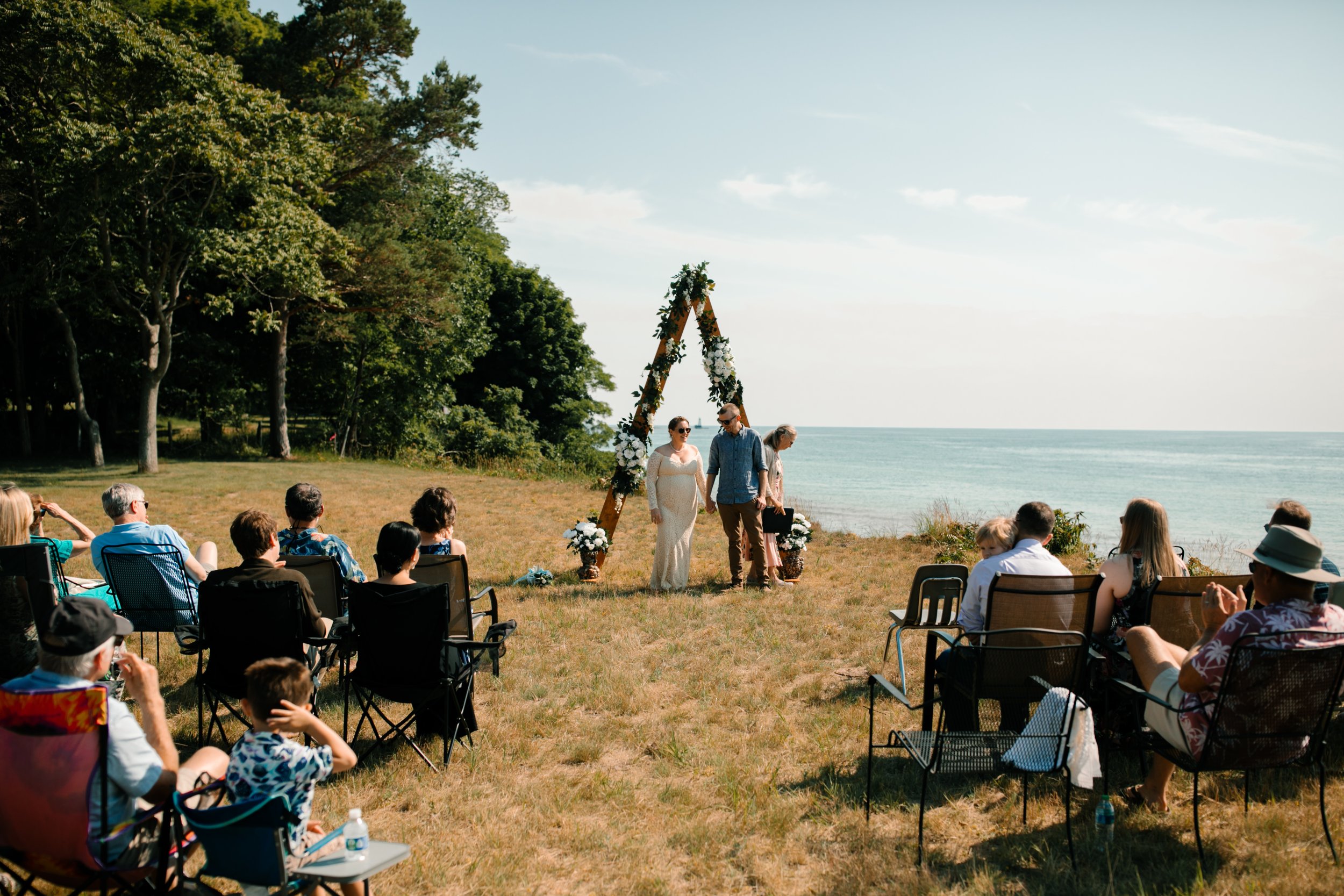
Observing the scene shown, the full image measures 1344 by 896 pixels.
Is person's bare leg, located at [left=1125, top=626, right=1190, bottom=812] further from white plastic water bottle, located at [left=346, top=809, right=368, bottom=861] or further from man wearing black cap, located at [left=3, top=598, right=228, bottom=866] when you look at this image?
man wearing black cap, located at [left=3, top=598, right=228, bottom=866]

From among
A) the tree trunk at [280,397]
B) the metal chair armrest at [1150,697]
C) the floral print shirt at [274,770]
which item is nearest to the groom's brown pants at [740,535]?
the metal chair armrest at [1150,697]

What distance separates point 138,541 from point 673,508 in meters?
4.89

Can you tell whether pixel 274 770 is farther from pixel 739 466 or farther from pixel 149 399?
pixel 149 399

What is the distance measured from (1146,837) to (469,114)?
25.6 meters

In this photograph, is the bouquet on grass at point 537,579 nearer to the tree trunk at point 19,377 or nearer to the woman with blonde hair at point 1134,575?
the woman with blonde hair at point 1134,575

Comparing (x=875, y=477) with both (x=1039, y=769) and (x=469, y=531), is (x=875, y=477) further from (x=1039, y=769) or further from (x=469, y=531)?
(x=1039, y=769)

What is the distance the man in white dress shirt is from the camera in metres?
4.35

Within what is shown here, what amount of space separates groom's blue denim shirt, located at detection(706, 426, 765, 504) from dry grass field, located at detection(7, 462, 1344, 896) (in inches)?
57.0

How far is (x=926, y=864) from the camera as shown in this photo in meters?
3.48

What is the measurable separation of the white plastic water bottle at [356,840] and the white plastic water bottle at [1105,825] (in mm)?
2952

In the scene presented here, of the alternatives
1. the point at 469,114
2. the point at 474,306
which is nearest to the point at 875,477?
the point at 474,306

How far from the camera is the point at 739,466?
345 inches

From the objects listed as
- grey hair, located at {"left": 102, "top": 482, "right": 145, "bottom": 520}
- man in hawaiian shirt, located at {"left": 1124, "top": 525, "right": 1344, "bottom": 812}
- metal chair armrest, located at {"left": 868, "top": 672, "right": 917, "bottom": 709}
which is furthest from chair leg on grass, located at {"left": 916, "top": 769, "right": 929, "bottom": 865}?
grey hair, located at {"left": 102, "top": 482, "right": 145, "bottom": 520}

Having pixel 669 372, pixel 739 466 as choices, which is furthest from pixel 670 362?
pixel 739 466
